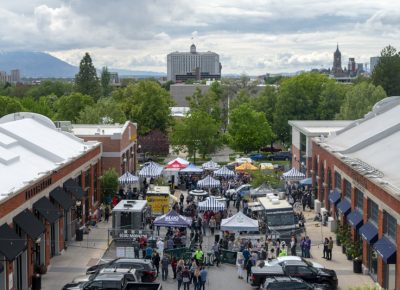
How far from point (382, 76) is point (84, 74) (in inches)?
1888

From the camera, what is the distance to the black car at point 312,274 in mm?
28583

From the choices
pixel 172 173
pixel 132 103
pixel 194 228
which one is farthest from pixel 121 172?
pixel 132 103

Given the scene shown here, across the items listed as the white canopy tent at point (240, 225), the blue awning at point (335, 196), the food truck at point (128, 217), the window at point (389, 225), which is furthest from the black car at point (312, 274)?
the food truck at point (128, 217)

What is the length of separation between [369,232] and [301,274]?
408cm

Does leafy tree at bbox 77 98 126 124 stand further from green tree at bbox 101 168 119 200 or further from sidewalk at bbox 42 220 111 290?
sidewalk at bbox 42 220 111 290

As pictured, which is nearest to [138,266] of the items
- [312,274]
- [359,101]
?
[312,274]

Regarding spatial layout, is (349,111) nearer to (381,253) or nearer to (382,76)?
(382,76)

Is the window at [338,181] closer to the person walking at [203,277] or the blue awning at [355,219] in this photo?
the blue awning at [355,219]

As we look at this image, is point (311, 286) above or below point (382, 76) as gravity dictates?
below

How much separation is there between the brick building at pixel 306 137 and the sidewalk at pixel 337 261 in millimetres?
12288

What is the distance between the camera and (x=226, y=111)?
4582 inches

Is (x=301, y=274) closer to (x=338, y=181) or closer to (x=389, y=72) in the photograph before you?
(x=338, y=181)

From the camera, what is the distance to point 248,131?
270 ft

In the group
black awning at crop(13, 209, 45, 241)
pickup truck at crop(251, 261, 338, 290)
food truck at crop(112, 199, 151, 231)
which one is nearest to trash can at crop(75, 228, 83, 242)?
food truck at crop(112, 199, 151, 231)
